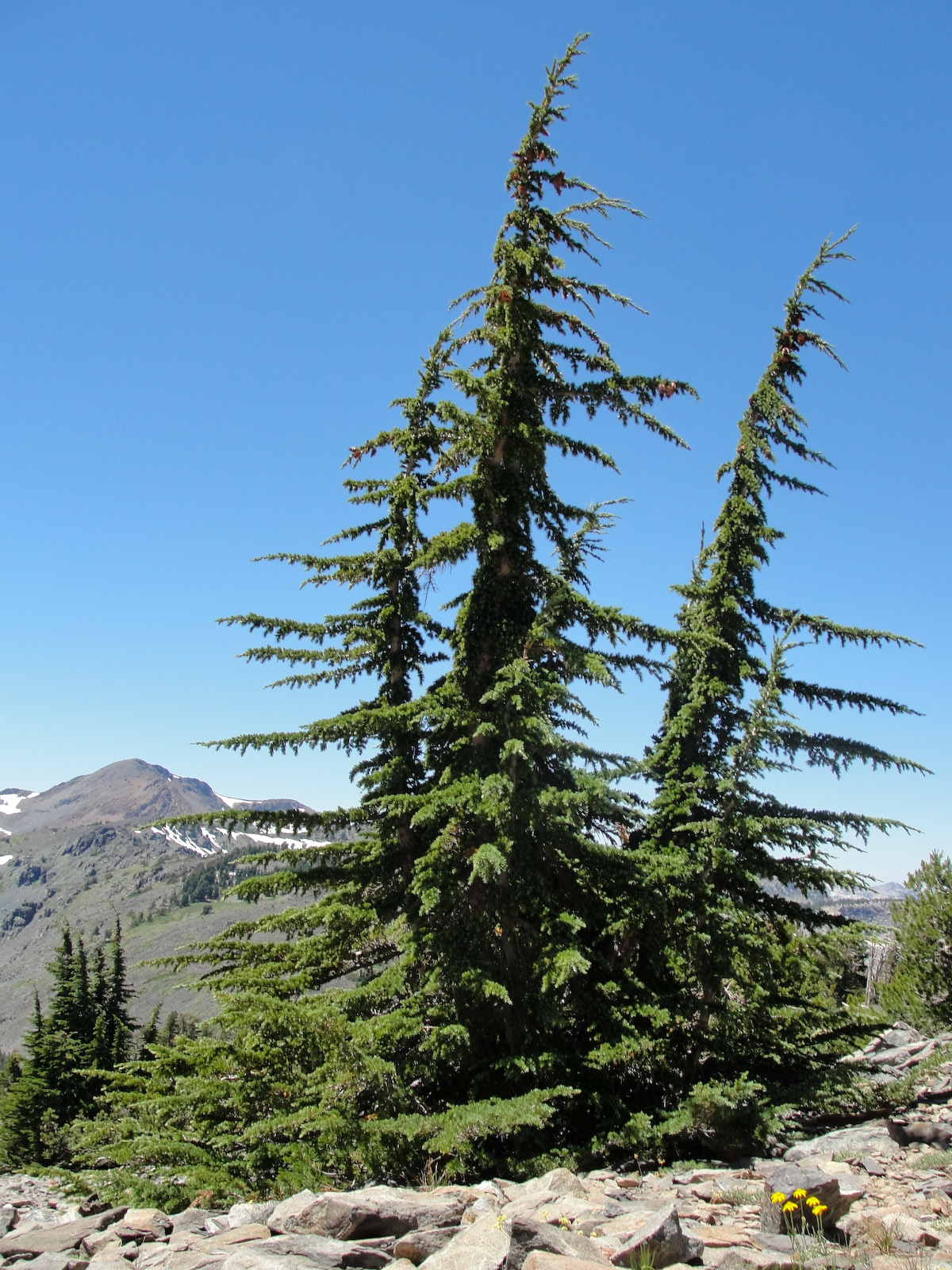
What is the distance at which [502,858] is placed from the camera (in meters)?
11.1

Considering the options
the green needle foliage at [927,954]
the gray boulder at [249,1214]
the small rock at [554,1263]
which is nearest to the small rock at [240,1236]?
the gray boulder at [249,1214]

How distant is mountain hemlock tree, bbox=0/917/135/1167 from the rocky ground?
3133 centimetres

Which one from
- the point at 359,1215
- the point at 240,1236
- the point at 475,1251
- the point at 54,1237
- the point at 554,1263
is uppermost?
the point at 554,1263

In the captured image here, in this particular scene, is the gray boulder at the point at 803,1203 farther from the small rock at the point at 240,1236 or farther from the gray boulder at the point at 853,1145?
the small rock at the point at 240,1236

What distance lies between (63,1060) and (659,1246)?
1609 inches

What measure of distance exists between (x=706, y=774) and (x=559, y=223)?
11605mm

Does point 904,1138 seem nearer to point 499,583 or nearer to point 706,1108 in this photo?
point 706,1108

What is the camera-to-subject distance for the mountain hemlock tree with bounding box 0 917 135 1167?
35188 millimetres

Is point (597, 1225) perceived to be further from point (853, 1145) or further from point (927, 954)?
point (927, 954)

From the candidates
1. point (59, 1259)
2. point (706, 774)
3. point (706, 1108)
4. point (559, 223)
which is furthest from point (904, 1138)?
point (559, 223)

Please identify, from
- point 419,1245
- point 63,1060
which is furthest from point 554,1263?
point 63,1060

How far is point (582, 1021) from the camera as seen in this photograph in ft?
43.7

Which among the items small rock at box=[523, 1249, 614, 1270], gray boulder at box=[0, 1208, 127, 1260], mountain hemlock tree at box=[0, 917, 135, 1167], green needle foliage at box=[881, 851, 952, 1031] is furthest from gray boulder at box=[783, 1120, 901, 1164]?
mountain hemlock tree at box=[0, 917, 135, 1167]

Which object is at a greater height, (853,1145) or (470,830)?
(470,830)
